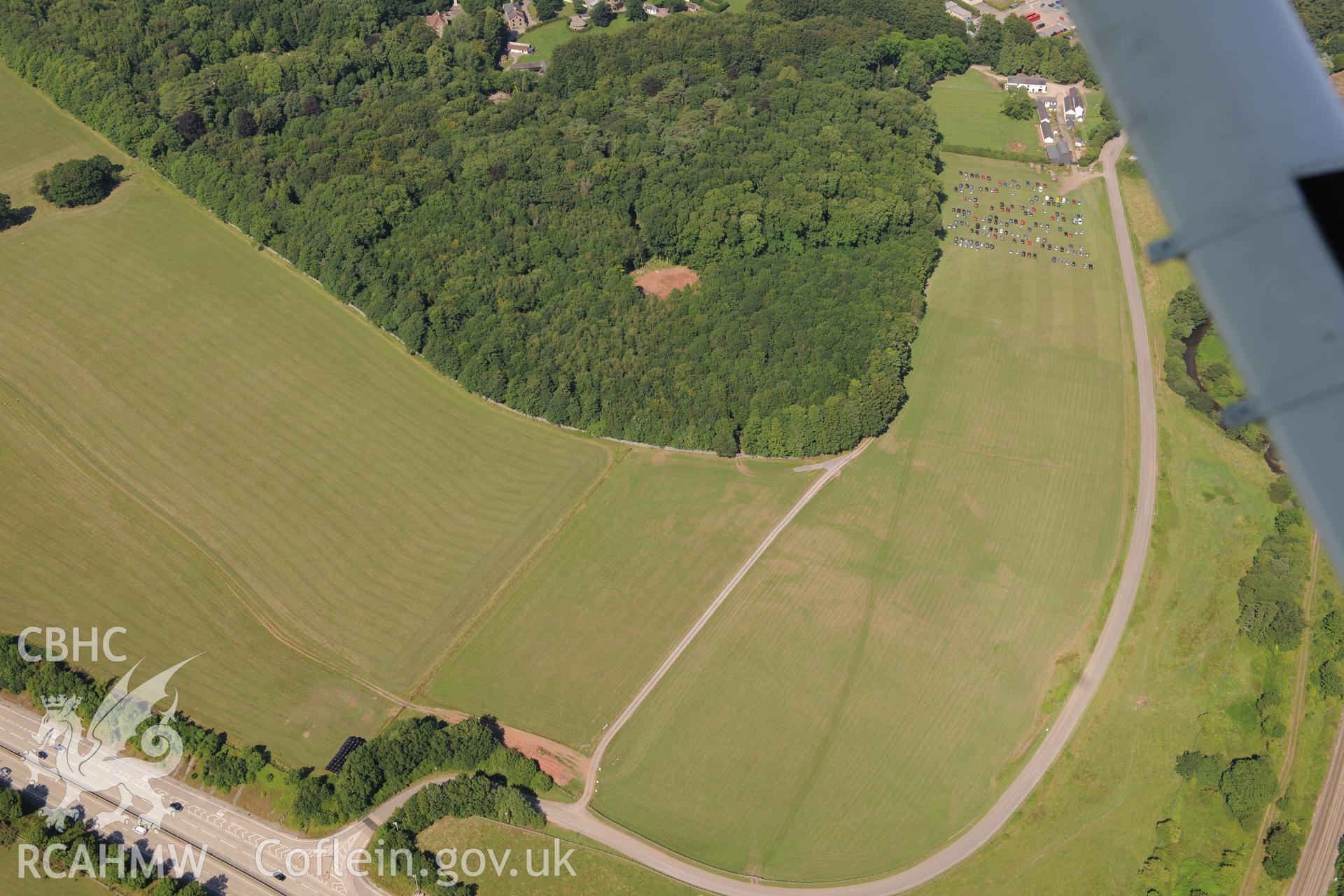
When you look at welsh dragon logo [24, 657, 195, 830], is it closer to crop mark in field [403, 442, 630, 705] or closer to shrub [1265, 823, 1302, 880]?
crop mark in field [403, 442, 630, 705]

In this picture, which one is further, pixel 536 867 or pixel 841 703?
pixel 841 703

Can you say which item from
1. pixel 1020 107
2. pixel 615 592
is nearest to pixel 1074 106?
pixel 1020 107

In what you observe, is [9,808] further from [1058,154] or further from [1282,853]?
[1058,154]

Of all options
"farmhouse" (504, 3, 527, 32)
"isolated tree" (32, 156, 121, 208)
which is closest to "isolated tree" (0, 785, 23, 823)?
"isolated tree" (32, 156, 121, 208)

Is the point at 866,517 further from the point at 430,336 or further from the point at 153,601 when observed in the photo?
the point at 153,601

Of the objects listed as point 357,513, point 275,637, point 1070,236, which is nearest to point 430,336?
point 357,513

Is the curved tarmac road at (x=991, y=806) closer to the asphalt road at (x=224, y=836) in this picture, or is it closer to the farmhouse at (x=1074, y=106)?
the asphalt road at (x=224, y=836)
